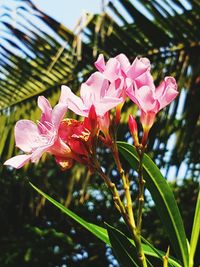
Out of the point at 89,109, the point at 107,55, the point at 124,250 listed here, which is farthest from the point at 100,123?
the point at 107,55

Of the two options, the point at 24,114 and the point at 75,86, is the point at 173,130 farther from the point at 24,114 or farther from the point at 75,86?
the point at 24,114

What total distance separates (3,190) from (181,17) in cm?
316

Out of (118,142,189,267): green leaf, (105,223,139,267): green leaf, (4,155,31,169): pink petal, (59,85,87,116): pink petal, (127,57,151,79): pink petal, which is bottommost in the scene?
(105,223,139,267): green leaf

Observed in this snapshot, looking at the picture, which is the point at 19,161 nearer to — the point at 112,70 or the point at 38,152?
the point at 38,152

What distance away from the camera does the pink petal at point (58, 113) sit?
0.64 m

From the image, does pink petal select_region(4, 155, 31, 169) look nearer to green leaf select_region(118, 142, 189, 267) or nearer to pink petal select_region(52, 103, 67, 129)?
pink petal select_region(52, 103, 67, 129)

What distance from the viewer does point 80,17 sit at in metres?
1.92

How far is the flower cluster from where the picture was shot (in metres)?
0.65

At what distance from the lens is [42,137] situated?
0.68m

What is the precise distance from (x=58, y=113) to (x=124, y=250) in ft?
0.64

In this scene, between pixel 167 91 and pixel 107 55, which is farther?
pixel 107 55

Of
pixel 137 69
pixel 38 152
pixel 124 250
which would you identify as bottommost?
pixel 124 250

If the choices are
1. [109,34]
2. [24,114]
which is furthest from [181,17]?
[24,114]

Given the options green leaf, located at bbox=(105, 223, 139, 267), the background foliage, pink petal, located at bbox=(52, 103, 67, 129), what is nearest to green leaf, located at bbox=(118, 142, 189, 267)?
green leaf, located at bbox=(105, 223, 139, 267)
